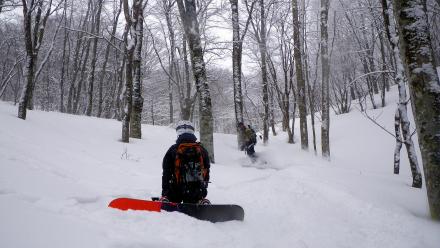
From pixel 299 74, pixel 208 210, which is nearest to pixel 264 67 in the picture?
pixel 299 74

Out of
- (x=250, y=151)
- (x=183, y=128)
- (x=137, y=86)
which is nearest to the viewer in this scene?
(x=183, y=128)

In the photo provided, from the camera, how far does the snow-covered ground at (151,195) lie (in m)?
2.99

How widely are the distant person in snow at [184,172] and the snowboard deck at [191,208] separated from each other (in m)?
0.26

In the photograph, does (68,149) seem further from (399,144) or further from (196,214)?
(399,144)

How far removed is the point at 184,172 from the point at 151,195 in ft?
3.53

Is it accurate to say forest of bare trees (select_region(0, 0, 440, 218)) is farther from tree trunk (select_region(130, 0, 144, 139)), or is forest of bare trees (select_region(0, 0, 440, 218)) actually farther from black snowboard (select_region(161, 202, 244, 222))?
black snowboard (select_region(161, 202, 244, 222))

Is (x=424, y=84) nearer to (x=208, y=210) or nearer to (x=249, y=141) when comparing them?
(x=208, y=210)

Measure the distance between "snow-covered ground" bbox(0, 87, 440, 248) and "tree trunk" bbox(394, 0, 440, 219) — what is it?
0.69 meters

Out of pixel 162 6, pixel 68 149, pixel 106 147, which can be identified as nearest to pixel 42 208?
pixel 68 149

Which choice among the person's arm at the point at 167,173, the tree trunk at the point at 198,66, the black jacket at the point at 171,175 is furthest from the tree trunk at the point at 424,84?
the tree trunk at the point at 198,66

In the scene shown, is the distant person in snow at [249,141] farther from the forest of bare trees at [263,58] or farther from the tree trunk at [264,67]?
the tree trunk at [264,67]

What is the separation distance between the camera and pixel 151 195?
545cm

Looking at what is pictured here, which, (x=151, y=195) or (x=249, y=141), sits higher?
(x=249, y=141)

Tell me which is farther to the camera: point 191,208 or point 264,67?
point 264,67
